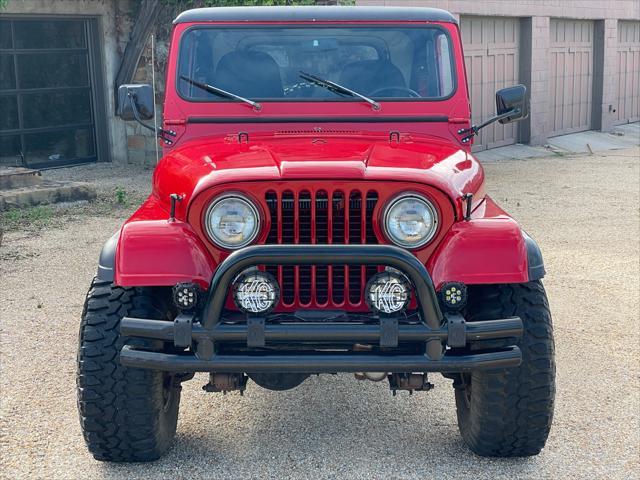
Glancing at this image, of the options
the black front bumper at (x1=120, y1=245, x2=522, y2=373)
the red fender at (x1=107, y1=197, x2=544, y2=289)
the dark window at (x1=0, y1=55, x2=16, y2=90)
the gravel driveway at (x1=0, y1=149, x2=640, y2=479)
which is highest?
the dark window at (x1=0, y1=55, x2=16, y2=90)

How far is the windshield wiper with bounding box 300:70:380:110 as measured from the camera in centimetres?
434

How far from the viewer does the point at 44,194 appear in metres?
9.75

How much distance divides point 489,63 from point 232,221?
1294 centimetres

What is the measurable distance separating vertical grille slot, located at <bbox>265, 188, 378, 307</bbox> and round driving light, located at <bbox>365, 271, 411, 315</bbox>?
0.19m

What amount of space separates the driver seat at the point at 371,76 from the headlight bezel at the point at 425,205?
1.25 metres

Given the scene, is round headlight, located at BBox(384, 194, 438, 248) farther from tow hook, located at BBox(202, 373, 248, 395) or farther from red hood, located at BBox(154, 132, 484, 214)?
tow hook, located at BBox(202, 373, 248, 395)

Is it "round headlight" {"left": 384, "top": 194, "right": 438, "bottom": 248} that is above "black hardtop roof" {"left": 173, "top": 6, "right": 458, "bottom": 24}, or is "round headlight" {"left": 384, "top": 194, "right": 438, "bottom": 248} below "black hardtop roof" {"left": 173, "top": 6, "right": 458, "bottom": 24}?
below

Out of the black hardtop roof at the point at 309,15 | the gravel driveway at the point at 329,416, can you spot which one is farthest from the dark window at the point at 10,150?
the black hardtop roof at the point at 309,15

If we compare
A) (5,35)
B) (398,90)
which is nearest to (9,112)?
(5,35)

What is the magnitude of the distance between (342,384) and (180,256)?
1.57m

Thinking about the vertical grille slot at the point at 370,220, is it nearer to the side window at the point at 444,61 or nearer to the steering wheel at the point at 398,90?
the steering wheel at the point at 398,90

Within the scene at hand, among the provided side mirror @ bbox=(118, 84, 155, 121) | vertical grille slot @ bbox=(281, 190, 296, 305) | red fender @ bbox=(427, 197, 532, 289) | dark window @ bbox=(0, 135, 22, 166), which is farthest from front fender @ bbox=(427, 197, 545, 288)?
dark window @ bbox=(0, 135, 22, 166)

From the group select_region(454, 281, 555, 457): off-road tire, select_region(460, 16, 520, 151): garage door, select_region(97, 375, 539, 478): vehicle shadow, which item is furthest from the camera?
select_region(460, 16, 520, 151): garage door

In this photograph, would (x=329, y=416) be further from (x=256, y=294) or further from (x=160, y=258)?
(x=160, y=258)
